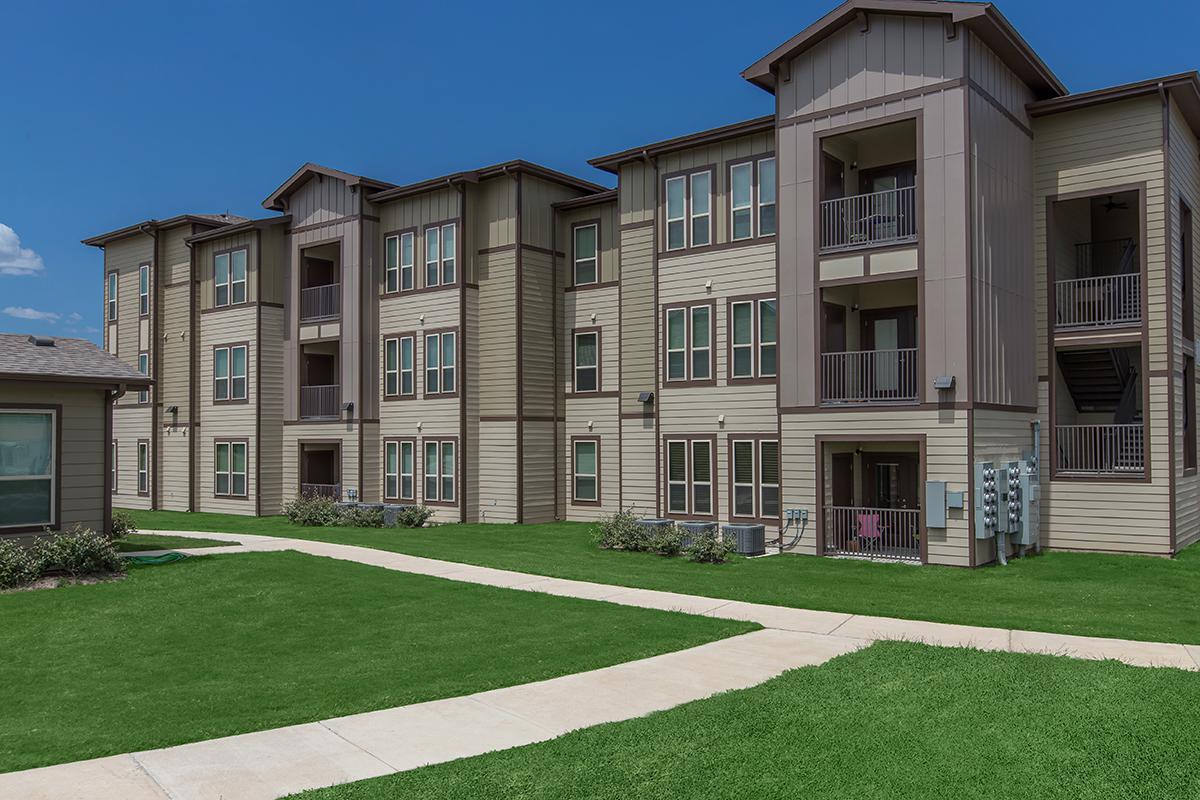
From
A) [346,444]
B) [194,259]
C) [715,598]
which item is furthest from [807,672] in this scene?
[194,259]

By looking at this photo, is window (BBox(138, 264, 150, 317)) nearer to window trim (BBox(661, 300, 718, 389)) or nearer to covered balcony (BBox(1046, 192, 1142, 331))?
window trim (BBox(661, 300, 718, 389))

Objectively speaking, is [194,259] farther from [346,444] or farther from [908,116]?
[908,116]

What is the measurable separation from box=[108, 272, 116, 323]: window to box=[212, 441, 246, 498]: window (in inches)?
376

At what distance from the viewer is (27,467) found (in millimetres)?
16297

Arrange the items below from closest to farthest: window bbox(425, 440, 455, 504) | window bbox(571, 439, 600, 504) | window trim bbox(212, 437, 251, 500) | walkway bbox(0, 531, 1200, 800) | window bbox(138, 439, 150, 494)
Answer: walkway bbox(0, 531, 1200, 800) < window bbox(571, 439, 600, 504) < window bbox(425, 440, 455, 504) < window trim bbox(212, 437, 251, 500) < window bbox(138, 439, 150, 494)

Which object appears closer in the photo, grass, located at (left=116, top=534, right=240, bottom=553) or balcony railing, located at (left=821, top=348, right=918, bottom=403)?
grass, located at (left=116, top=534, right=240, bottom=553)

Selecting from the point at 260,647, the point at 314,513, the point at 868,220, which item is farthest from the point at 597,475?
the point at 260,647

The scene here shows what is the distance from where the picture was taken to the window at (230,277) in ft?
110

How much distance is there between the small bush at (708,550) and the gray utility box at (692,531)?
1.39 ft

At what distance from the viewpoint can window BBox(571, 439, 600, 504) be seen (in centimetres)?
2809

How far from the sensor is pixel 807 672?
379 inches

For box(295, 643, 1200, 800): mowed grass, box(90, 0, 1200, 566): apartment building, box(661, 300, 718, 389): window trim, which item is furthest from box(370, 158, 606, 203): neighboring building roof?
A: box(295, 643, 1200, 800): mowed grass

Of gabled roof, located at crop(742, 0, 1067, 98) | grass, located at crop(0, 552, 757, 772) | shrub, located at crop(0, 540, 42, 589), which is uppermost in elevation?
gabled roof, located at crop(742, 0, 1067, 98)

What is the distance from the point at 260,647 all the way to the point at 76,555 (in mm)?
6206
